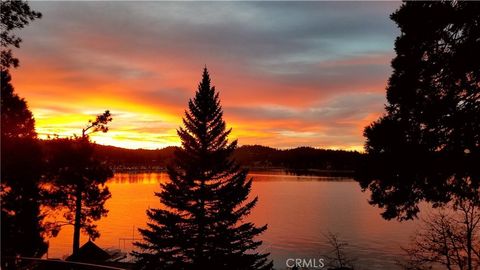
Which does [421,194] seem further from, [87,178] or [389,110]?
[87,178]

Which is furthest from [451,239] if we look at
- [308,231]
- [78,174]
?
[308,231]

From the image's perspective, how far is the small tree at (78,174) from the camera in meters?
30.5

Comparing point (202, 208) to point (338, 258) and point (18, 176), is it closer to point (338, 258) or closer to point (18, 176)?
point (18, 176)

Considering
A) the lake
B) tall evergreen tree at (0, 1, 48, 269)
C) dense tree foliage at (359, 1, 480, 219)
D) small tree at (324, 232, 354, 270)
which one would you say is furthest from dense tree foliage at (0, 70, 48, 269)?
the lake

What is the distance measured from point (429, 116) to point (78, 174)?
26557 mm

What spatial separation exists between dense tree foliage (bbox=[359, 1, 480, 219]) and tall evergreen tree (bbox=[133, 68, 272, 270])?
1255 centimetres

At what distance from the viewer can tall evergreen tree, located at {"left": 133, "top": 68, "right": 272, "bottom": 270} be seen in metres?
23.0

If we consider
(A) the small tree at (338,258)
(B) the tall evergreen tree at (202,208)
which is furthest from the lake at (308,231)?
(B) the tall evergreen tree at (202,208)

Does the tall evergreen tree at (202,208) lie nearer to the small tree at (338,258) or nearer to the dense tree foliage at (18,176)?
the small tree at (338,258)

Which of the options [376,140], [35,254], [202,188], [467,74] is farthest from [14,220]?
[467,74]

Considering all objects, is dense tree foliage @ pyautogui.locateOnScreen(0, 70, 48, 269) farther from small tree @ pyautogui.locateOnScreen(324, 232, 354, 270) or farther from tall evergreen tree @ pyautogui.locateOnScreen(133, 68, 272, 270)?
small tree @ pyautogui.locateOnScreen(324, 232, 354, 270)

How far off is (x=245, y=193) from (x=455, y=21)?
16432 mm

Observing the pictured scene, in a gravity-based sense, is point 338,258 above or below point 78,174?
below

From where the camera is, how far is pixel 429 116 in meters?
11.1
